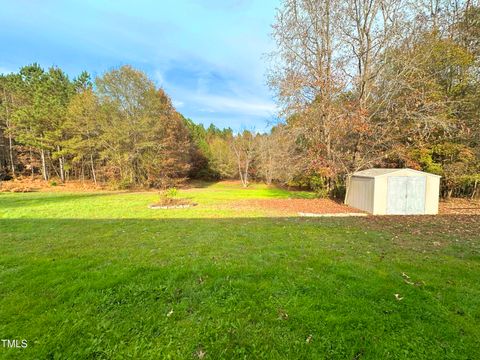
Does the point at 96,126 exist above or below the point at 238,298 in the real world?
above

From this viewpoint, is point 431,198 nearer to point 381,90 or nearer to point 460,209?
point 460,209

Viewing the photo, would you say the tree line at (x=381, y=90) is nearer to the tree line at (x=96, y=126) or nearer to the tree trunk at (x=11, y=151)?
the tree line at (x=96, y=126)

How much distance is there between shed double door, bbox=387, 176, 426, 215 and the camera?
1023cm

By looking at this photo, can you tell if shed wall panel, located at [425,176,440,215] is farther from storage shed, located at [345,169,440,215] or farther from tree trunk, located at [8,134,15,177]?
tree trunk, located at [8,134,15,177]

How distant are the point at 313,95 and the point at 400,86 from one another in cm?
429

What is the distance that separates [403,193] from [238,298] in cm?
1028

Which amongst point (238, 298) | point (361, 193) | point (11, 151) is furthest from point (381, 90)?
point (11, 151)

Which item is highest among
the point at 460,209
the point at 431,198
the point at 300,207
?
the point at 431,198

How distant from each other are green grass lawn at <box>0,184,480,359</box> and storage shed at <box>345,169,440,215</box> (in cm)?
472

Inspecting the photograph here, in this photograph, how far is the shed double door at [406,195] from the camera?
1023 cm

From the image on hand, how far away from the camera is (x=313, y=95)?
13.4 m

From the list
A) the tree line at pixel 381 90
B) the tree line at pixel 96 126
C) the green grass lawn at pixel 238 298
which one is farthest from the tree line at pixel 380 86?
the tree line at pixel 96 126

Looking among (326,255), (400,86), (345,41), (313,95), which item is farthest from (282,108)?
(326,255)

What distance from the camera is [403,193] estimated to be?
10.2 metres
